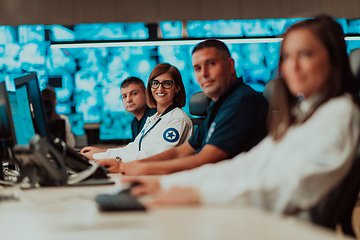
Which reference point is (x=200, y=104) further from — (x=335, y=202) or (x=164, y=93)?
(x=335, y=202)

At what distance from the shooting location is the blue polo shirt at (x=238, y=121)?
166cm

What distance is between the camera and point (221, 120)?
1.69 metres

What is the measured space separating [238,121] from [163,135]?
86 cm

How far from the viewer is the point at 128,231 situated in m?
0.62

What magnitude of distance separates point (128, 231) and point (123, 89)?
9.52 ft

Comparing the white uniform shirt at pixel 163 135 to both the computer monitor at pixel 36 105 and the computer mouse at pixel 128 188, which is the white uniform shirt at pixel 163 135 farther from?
the computer mouse at pixel 128 188

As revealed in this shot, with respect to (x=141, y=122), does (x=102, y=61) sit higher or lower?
higher

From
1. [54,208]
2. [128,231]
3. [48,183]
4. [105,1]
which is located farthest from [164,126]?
[105,1]

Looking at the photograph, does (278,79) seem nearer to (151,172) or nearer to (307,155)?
(307,155)

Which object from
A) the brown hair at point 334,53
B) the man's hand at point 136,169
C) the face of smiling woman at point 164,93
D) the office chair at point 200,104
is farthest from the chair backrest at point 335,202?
the face of smiling woman at point 164,93

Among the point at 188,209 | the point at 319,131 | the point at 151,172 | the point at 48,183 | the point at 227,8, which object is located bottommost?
the point at 151,172

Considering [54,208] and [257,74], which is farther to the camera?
[257,74]

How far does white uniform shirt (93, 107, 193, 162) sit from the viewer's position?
239cm

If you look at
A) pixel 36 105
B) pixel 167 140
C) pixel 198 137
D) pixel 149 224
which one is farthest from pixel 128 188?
pixel 167 140
